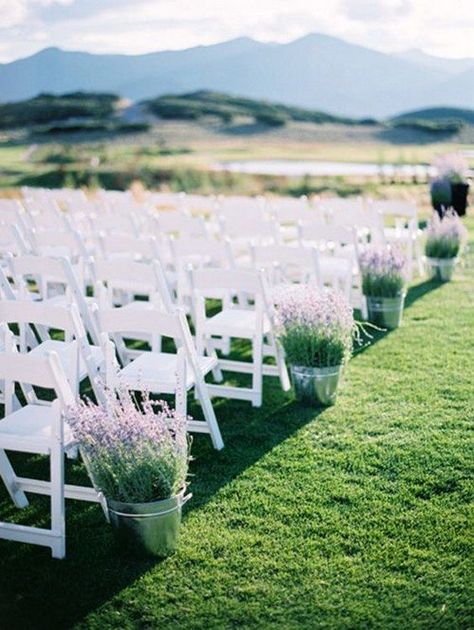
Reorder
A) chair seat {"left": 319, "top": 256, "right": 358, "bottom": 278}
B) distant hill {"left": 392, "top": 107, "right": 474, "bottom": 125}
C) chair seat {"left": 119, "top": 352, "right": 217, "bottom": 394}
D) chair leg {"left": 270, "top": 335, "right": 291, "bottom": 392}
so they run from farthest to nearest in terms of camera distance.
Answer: distant hill {"left": 392, "top": 107, "right": 474, "bottom": 125}
chair seat {"left": 319, "top": 256, "right": 358, "bottom": 278}
chair leg {"left": 270, "top": 335, "right": 291, "bottom": 392}
chair seat {"left": 119, "top": 352, "right": 217, "bottom": 394}

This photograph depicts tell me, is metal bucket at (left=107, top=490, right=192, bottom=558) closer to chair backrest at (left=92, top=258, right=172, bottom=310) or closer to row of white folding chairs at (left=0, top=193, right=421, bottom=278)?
chair backrest at (left=92, top=258, right=172, bottom=310)

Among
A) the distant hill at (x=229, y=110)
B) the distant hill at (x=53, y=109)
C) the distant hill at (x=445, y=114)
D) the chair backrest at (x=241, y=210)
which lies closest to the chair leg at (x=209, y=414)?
the chair backrest at (x=241, y=210)

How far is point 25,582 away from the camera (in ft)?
11.9

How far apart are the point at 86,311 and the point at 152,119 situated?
61.1m

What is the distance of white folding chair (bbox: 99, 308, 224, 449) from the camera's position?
4.41 metres

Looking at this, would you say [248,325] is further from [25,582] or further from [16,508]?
[25,582]

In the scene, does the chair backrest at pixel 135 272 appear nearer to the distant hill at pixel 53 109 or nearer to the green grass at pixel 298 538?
the green grass at pixel 298 538

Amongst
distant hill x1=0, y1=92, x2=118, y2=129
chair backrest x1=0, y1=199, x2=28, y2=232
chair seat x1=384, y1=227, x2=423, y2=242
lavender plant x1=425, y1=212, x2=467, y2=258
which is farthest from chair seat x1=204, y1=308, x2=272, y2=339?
distant hill x1=0, y1=92, x2=118, y2=129

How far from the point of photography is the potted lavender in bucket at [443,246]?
948 centimetres

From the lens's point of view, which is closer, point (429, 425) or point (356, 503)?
point (356, 503)

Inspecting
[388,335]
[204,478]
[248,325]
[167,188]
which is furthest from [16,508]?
[167,188]

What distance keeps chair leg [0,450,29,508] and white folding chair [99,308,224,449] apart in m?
0.66

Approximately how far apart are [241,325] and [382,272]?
7.02ft

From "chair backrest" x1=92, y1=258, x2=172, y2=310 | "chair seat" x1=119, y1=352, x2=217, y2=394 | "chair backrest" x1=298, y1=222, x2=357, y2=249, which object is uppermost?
"chair backrest" x1=92, y1=258, x2=172, y2=310
